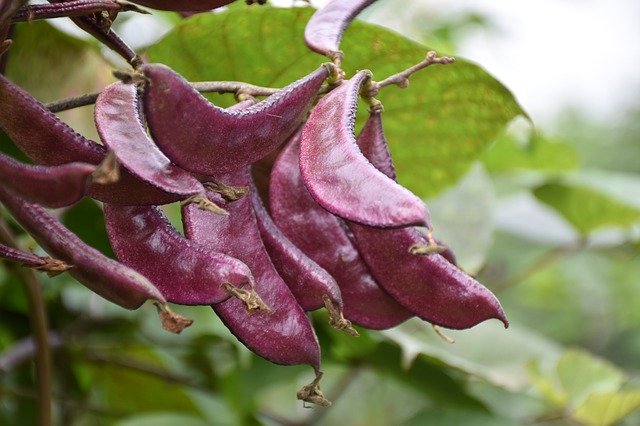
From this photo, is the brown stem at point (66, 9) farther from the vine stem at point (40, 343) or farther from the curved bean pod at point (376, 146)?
the vine stem at point (40, 343)

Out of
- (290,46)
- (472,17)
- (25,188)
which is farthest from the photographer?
(472,17)

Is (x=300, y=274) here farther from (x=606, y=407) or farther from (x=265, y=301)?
(x=606, y=407)

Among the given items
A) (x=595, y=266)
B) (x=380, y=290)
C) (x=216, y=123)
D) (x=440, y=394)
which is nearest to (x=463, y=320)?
(x=380, y=290)

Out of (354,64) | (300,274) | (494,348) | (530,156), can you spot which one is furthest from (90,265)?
(530,156)

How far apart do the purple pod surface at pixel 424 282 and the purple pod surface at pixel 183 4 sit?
0.15 meters

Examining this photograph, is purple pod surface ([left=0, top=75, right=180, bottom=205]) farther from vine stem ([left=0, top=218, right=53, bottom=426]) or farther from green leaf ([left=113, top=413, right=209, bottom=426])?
green leaf ([left=113, top=413, right=209, bottom=426])

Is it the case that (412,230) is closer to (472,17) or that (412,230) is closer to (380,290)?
(380,290)

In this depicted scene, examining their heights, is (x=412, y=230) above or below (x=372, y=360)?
above

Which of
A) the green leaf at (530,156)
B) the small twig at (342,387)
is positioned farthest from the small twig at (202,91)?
the green leaf at (530,156)

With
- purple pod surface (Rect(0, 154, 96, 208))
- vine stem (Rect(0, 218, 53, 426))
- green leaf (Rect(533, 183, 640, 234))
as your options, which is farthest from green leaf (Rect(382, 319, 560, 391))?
purple pod surface (Rect(0, 154, 96, 208))

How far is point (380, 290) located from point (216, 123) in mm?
151

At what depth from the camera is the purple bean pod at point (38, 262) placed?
1.38 feet

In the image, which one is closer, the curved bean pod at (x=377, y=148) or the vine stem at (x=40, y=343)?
the curved bean pod at (x=377, y=148)

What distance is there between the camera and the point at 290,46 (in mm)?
674
